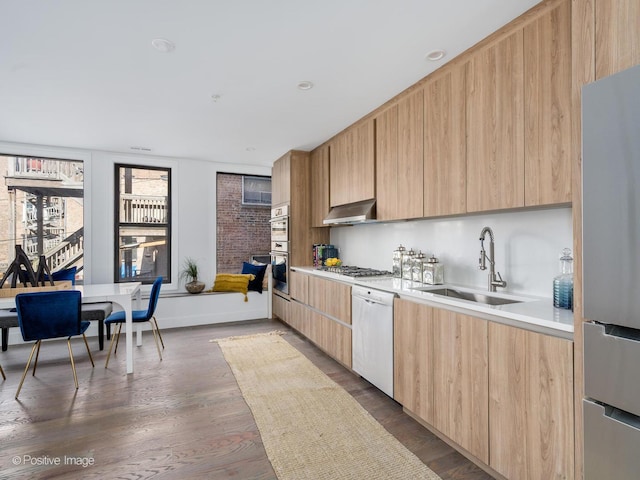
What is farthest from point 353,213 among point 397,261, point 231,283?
point 231,283

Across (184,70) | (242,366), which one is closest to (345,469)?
(242,366)

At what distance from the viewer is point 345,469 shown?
1.78 meters

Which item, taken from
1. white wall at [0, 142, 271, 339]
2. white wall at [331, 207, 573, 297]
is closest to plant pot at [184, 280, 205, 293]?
white wall at [0, 142, 271, 339]

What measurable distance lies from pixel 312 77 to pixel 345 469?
268cm

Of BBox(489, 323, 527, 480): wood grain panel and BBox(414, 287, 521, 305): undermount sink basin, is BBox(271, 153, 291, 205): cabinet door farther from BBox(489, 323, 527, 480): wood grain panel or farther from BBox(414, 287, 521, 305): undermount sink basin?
BBox(489, 323, 527, 480): wood grain panel

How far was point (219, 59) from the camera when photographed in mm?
2312

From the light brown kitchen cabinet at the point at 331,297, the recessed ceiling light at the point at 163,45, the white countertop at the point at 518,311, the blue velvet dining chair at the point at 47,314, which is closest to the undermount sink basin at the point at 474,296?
the white countertop at the point at 518,311

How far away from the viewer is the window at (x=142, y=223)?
4.90m

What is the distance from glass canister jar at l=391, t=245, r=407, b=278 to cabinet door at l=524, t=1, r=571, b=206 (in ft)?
4.74

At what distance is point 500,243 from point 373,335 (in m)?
1.19

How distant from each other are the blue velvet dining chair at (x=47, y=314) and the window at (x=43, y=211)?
2.20 meters

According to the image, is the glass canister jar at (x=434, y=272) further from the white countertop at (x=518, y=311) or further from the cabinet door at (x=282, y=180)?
the cabinet door at (x=282, y=180)

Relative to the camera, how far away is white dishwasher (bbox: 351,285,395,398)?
8.11 ft

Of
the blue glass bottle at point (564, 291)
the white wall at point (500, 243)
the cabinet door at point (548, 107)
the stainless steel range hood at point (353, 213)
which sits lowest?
the blue glass bottle at point (564, 291)
